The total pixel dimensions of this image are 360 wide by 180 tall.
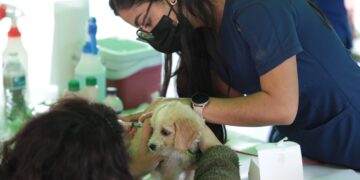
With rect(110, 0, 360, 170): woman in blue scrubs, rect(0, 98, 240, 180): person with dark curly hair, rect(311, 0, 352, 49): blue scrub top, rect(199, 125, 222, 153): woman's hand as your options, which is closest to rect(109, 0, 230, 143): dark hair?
rect(110, 0, 360, 170): woman in blue scrubs

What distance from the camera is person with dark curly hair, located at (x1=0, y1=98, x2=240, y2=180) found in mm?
652

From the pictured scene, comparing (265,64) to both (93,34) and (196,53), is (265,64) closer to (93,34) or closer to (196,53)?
(196,53)

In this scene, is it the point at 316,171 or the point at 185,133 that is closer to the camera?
the point at 185,133

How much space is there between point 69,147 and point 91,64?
0.92 metres

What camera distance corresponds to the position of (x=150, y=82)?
171cm

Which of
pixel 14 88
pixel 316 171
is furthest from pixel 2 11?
pixel 316 171

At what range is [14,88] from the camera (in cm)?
142

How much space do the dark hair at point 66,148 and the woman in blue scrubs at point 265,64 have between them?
1.46ft

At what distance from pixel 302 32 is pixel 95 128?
61 cm

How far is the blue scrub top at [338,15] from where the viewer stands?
1703mm

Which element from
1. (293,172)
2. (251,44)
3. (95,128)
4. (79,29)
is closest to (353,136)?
(293,172)

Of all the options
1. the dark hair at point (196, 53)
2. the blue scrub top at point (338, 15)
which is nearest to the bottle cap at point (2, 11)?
the dark hair at point (196, 53)

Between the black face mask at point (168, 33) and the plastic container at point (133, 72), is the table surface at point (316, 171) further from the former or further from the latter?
the plastic container at point (133, 72)

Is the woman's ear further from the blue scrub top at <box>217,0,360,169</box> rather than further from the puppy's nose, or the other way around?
the puppy's nose
